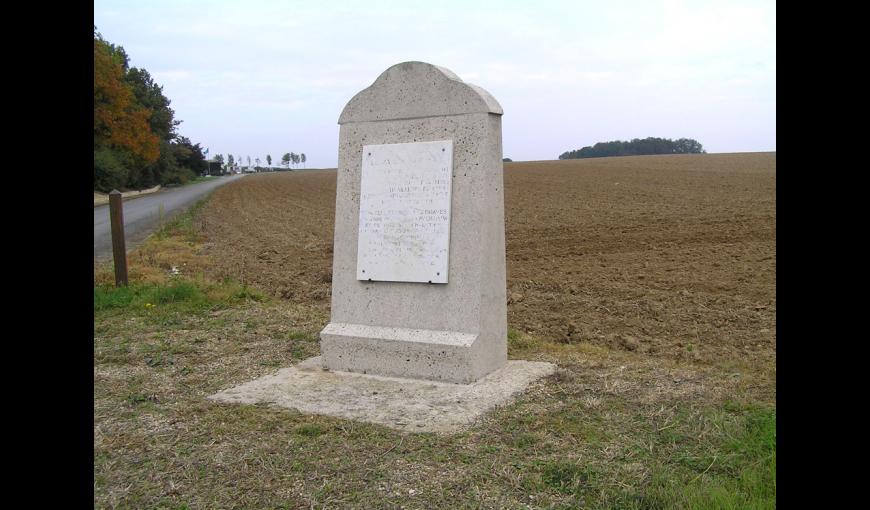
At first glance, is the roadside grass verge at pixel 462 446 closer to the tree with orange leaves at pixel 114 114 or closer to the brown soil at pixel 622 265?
the brown soil at pixel 622 265

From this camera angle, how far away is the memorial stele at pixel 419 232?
5371mm

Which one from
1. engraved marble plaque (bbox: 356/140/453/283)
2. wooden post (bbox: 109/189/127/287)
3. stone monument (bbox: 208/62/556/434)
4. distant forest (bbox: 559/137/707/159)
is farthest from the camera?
distant forest (bbox: 559/137/707/159)

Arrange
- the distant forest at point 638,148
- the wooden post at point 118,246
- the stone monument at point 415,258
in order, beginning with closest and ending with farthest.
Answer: the stone monument at point 415,258 → the wooden post at point 118,246 → the distant forest at point 638,148

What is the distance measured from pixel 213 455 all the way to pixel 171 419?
0.77 metres

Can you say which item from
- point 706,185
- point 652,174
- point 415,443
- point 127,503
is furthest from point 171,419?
point 652,174

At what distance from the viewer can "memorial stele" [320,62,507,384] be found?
5371 millimetres

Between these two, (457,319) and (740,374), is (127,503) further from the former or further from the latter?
(740,374)

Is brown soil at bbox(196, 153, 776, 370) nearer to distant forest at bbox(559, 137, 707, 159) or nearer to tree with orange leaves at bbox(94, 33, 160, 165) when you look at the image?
tree with orange leaves at bbox(94, 33, 160, 165)

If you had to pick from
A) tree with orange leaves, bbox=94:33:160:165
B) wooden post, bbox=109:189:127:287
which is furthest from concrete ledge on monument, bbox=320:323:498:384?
tree with orange leaves, bbox=94:33:160:165

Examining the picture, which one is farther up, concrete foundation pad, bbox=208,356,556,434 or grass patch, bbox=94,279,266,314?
grass patch, bbox=94,279,266,314

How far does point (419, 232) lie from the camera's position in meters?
5.56

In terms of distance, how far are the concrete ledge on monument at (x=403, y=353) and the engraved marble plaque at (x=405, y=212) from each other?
399 millimetres

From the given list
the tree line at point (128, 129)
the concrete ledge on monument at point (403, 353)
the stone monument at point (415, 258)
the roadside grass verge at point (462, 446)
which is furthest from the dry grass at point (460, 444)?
the tree line at point (128, 129)

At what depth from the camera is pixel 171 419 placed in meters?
4.61
